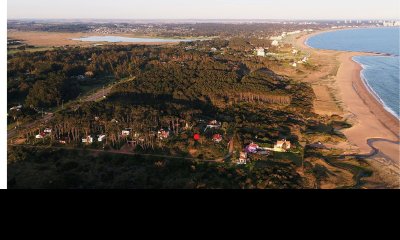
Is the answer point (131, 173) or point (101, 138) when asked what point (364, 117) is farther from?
point (101, 138)

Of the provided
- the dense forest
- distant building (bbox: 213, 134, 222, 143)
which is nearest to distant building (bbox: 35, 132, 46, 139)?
the dense forest

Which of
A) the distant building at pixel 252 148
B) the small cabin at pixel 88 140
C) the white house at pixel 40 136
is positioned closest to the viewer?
the distant building at pixel 252 148

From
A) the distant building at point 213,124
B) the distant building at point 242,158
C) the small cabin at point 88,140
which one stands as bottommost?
the distant building at point 242,158

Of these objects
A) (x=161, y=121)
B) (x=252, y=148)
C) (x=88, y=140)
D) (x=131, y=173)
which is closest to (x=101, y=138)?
(x=88, y=140)

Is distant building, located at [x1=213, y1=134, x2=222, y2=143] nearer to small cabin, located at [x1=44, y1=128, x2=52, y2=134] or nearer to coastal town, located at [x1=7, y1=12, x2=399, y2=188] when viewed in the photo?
coastal town, located at [x1=7, y1=12, x2=399, y2=188]

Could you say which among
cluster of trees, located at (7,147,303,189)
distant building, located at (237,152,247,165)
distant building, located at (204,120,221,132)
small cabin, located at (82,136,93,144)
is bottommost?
cluster of trees, located at (7,147,303,189)

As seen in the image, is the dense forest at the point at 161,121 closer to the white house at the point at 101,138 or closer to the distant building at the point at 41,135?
the white house at the point at 101,138

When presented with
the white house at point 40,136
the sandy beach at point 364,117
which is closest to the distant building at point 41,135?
the white house at point 40,136

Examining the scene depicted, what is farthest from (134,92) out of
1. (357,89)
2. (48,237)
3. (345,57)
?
(345,57)

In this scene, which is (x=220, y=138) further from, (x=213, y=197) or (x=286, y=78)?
(x=286, y=78)
